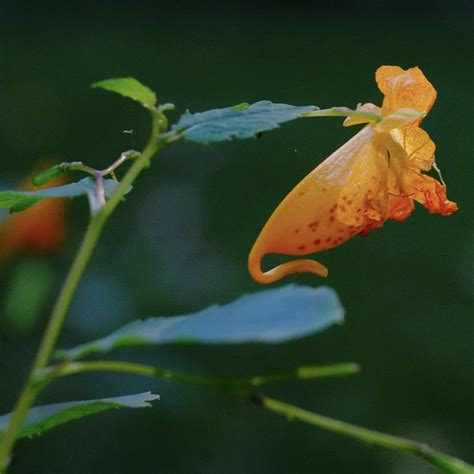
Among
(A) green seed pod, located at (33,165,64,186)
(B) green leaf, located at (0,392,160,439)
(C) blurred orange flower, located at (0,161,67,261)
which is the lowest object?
(B) green leaf, located at (0,392,160,439)

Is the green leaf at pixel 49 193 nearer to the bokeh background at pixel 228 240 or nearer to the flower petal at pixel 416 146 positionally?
the flower petal at pixel 416 146

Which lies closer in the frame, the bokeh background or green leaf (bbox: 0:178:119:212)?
green leaf (bbox: 0:178:119:212)

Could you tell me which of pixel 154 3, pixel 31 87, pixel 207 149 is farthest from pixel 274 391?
pixel 154 3

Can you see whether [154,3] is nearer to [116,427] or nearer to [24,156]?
[24,156]

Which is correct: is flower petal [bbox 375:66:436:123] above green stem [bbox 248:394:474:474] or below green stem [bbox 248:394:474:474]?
above

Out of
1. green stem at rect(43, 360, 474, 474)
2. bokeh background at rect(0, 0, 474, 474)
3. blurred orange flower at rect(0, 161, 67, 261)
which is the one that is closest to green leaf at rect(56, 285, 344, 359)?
green stem at rect(43, 360, 474, 474)

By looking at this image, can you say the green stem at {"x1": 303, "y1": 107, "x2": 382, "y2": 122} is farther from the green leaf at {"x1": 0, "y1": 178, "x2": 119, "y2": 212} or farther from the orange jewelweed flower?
the green leaf at {"x1": 0, "y1": 178, "x2": 119, "y2": 212}

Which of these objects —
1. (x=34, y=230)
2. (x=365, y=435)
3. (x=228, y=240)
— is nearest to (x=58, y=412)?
(x=365, y=435)
